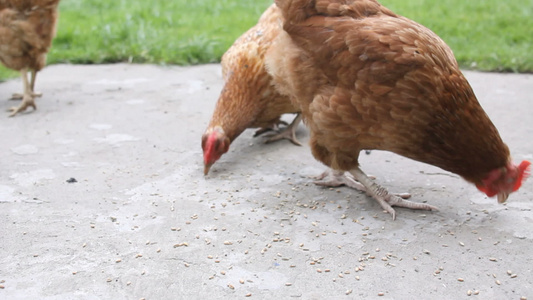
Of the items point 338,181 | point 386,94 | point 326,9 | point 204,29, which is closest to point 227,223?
point 338,181

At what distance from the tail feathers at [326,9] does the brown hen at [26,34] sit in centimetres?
314

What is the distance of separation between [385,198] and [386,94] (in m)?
0.85

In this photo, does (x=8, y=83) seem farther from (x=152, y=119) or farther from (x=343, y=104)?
(x=343, y=104)

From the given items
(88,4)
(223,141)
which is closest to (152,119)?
(223,141)

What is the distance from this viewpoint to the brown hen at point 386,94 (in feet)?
10.9

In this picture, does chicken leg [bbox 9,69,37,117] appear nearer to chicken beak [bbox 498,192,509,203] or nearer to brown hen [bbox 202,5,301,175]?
brown hen [bbox 202,5,301,175]

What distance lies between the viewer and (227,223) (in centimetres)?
362

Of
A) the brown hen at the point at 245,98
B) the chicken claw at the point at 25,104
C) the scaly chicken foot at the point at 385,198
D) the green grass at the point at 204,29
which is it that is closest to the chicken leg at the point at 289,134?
the brown hen at the point at 245,98

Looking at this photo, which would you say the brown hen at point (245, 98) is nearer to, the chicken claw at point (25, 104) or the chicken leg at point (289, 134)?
the chicken leg at point (289, 134)

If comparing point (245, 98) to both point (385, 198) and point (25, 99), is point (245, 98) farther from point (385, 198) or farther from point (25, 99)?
point (25, 99)

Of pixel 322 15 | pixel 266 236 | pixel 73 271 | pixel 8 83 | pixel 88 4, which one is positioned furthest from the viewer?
pixel 88 4

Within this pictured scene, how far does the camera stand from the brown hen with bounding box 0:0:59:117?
18.4ft

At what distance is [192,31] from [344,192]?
5416mm

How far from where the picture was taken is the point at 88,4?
35.3ft
